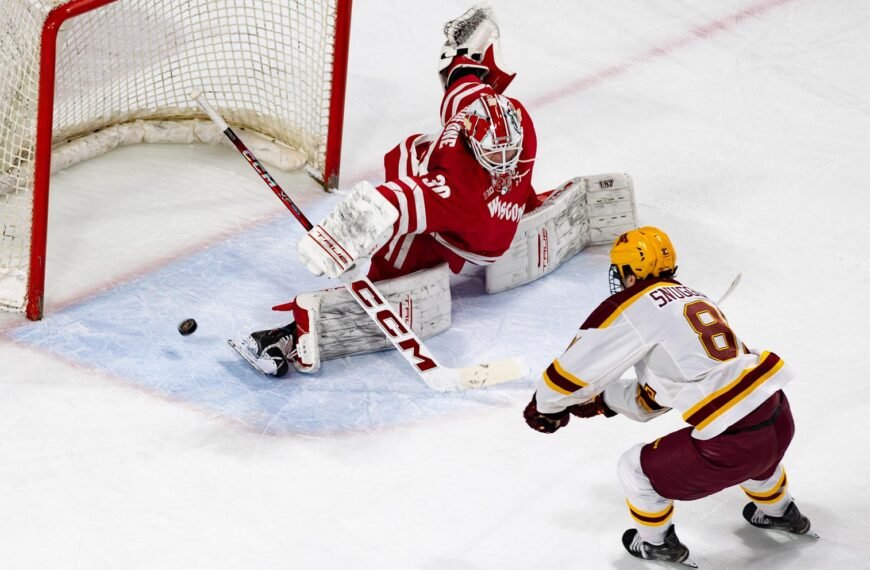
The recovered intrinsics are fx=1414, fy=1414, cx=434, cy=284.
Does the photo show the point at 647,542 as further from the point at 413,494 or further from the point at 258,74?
the point at 258,74

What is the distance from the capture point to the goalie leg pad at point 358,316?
3676 mm

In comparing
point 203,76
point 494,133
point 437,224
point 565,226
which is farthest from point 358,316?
point 203,76

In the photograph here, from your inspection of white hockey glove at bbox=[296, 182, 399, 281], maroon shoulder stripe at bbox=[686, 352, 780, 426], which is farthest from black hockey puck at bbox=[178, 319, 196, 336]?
maroon shoulder stripe at bbox=[686, 352, 780, 426]

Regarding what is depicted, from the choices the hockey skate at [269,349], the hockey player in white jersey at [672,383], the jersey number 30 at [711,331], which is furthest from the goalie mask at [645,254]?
the hockey skate at [269,349]

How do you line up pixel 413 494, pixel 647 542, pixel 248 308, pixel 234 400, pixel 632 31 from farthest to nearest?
1. pixel 632 31
2. pixel 248 308
3. pixel 234 400
4. pixel 413 494
5. pixel 647 542

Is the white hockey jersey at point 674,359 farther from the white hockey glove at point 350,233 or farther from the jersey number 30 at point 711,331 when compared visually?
the white hockey glove at point 350,233

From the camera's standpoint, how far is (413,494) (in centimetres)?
333

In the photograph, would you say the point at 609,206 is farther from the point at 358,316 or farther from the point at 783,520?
the point at 783,520

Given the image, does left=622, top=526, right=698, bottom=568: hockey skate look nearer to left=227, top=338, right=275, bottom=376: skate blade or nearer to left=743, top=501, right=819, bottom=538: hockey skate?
left=743, top=501, right=819, bottom=538: hockey skate

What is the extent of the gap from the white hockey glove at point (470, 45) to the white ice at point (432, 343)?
62 centimetres

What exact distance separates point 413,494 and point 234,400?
58 centimetres

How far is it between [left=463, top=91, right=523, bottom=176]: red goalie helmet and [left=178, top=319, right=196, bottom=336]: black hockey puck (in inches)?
35.1

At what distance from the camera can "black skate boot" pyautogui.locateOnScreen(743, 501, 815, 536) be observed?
3193 millimetres

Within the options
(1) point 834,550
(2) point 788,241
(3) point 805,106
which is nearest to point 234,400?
(1) point 834,550
